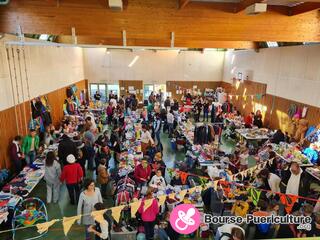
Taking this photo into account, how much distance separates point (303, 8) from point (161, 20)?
3.01 metres

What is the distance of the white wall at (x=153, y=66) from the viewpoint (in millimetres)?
17453

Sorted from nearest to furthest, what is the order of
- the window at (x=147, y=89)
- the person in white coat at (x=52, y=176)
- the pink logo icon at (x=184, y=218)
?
the pink logo icon at (x=184, y=218) < the person in white coat at (x=52, y=176) < the window at (x=147, y=89)

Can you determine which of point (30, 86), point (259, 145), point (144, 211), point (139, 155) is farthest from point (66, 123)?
point (259, 145)

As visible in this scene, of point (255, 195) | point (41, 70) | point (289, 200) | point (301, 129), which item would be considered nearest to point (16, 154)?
point (41, 70)

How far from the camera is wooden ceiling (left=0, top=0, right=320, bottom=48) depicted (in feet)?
16.4

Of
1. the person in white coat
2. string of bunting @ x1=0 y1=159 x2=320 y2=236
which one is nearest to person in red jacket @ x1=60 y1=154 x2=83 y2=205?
the person in white coat

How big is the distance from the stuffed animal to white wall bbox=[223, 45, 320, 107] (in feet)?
2.30

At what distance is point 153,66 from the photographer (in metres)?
17.8

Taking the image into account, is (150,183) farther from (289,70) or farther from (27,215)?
(289,70)

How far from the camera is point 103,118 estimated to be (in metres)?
13.0

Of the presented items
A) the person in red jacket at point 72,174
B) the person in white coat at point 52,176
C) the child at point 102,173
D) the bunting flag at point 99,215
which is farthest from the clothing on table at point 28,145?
the bunting flag at point 99,215

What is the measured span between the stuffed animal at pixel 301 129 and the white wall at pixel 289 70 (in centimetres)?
70

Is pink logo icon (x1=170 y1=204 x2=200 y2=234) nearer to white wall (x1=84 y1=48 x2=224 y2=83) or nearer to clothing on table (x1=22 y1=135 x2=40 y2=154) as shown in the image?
clothing on table (x1=22 y1=135 x2=40 y2=154)

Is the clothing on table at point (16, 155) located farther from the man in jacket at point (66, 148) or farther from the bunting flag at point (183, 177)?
the bunting flag at point (183, 177)
